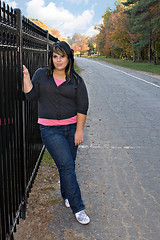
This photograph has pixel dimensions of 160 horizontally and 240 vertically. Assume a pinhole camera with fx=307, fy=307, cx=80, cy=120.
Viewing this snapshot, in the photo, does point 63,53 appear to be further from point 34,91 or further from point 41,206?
point 41,206

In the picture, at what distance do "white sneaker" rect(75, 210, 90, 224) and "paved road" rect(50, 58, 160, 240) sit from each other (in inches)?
2.1

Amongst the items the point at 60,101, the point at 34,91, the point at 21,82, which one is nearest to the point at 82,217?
the point at 60,101

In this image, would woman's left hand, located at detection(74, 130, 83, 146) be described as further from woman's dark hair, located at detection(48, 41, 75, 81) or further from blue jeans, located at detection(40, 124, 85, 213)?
woman's dark hair, located at detection(48, 41, 75, 81)

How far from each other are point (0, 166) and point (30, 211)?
52.0 inches

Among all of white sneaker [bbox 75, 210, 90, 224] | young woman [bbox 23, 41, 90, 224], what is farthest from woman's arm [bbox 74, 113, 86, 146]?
white sneaker [bbox 75, 210, 90, 224]

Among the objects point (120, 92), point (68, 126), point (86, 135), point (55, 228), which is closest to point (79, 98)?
point (68, 126)

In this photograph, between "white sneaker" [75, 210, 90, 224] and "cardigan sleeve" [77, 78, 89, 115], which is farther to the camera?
"white sneaker" [75, 210, 90, 224]

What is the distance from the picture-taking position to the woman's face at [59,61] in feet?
10.2

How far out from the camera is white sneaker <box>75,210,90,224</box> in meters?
3.31

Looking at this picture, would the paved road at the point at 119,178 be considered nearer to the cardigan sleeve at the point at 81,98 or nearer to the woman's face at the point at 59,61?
the cardigan sleeve at the point at 81,98

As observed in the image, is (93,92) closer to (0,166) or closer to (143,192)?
(143,192)

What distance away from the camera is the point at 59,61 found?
10.2 ft

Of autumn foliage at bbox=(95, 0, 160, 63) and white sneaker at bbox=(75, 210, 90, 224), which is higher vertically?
autumn foliage at bbox=(95, 0, 160, 63)

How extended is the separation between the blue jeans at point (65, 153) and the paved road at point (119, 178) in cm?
31
